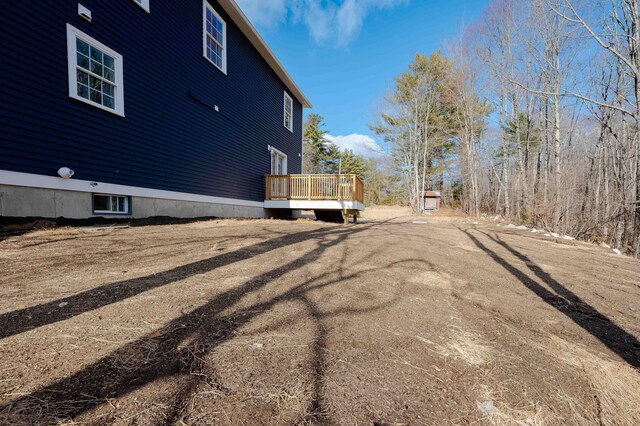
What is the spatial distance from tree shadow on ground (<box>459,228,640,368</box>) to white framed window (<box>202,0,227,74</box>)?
30.2 feet

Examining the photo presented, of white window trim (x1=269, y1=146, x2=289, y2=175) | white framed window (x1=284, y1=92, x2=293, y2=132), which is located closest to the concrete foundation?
white window trim (x1=269, y1=146, x2=289, y2=175)

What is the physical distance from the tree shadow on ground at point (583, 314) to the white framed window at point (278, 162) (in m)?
10.2

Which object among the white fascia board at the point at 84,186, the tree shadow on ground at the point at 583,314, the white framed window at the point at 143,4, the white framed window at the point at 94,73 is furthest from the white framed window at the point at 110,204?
the tree shadow on ground at the point at 583,314

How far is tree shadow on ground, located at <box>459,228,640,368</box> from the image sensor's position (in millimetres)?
1756

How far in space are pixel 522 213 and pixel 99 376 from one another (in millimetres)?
16084

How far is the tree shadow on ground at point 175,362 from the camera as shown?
104 cm

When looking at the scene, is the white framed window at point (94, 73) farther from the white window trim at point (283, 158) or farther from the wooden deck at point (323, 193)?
the white window trim at point (283, 158)

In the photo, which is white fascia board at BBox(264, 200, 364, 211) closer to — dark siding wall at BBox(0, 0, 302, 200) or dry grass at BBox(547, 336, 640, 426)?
dark siding wall at BBox(0, 0, 302, 200)

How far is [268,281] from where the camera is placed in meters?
2.54

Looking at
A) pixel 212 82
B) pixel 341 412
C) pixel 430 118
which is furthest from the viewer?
pixel 430 118

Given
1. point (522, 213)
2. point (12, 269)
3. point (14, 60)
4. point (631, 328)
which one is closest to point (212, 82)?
point (14, 60)

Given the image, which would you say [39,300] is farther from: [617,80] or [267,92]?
[617,80]

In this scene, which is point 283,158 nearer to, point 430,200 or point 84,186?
point 84,186

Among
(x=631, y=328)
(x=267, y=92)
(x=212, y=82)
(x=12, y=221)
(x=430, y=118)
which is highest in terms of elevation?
(x=430, y=118)
